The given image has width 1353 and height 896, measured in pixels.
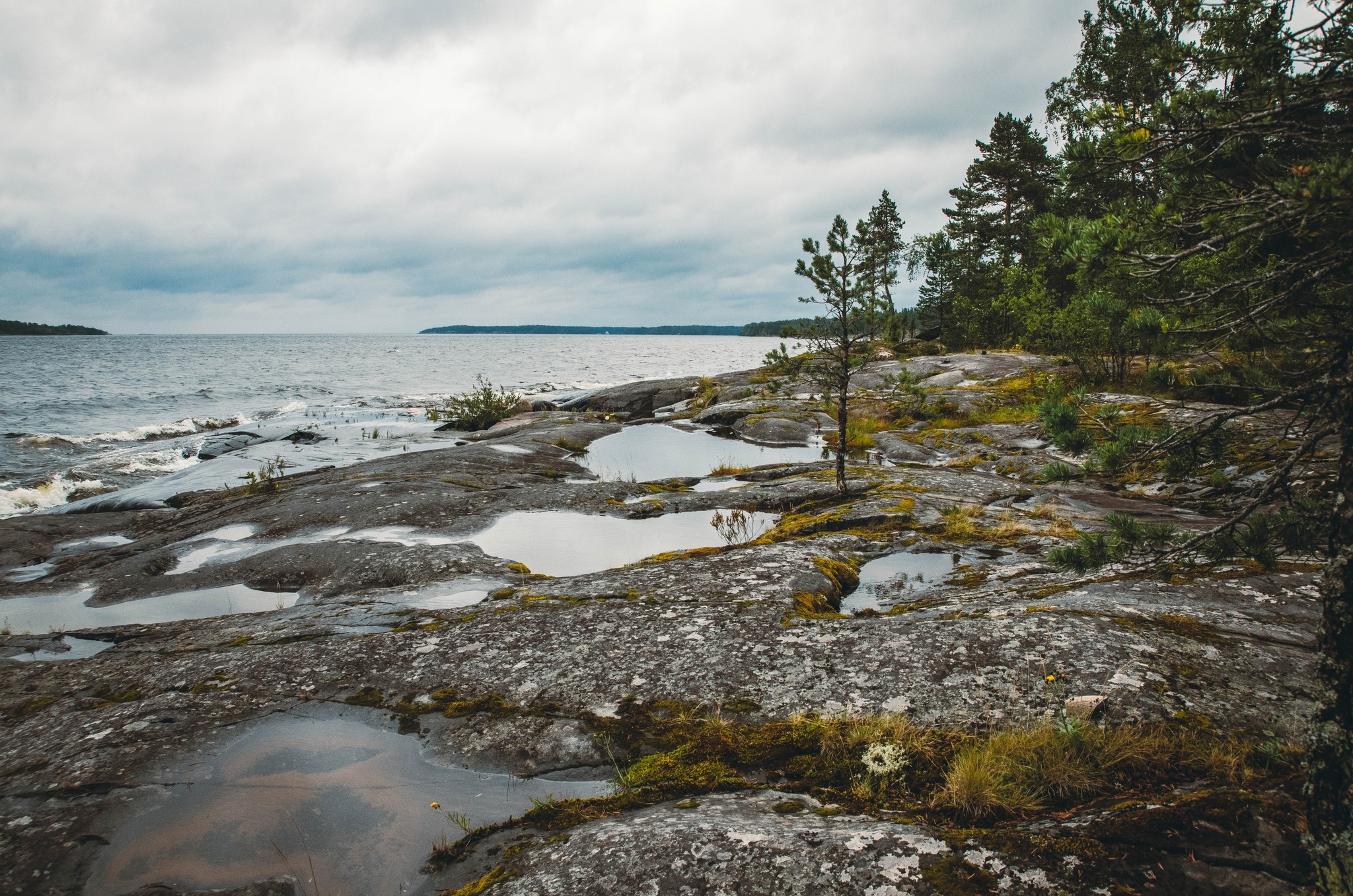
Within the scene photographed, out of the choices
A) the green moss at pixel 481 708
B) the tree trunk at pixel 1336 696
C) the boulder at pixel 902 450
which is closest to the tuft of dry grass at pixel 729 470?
the boulder at pixel 902 450

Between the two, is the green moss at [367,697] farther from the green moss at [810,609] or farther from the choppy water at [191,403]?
the choppy water at [191,403]

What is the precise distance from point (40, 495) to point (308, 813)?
23.4 meters

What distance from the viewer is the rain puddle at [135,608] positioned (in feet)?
26.3

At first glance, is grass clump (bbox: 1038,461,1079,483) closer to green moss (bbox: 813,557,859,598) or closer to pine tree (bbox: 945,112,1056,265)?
green moss (bbox: 813,557,859,598)

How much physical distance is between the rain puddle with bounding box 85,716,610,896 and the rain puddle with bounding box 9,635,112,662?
12.8 ft

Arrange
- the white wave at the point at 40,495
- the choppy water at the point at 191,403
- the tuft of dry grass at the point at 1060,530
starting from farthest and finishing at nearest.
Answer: the choppy water at the point at 191,403, the white wave at the point at 40,495, the tuft of dry grass at the point at 1060,530

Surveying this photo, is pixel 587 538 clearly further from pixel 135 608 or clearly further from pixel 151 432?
pixel 151 432

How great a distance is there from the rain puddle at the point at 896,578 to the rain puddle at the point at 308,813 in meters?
Result: 4.13

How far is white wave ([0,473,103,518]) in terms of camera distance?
59.2ft

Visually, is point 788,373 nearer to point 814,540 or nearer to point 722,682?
point 814,540

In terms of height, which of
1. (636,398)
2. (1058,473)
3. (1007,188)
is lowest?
(636,398)

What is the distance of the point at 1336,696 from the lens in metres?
2.69

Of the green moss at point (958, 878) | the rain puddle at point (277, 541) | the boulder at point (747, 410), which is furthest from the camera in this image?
the boulder at point (747, 410)

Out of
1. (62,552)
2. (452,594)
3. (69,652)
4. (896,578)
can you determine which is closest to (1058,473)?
(896,578)
